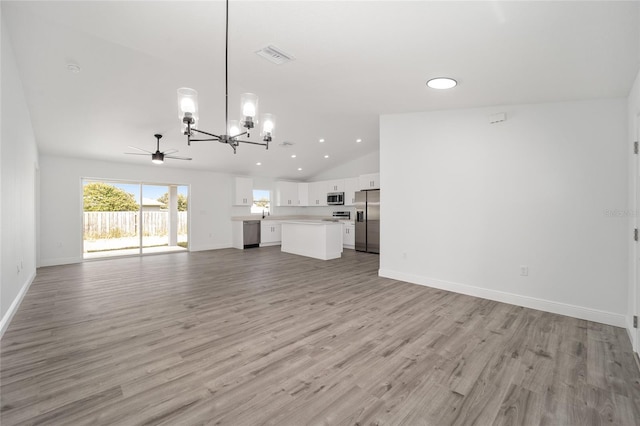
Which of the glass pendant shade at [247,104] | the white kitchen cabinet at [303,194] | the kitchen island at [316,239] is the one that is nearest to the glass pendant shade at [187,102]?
the glass pendant shade at [247,104]

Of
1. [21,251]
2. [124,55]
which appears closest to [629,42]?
[124,55]

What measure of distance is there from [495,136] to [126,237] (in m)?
8.49

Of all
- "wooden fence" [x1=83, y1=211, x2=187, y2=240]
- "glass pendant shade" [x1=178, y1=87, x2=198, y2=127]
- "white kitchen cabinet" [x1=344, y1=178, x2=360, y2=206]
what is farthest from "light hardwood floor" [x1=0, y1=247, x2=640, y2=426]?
"white kitchen cabinet" [x1=344, y1=178, x2=360, y2=206]

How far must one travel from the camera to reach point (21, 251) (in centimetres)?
357

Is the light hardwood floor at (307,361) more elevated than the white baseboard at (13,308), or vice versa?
the white baseboard at (13,308)

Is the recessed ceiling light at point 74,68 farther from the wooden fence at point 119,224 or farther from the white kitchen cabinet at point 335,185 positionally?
the white kitchen cabinet at point 335,185

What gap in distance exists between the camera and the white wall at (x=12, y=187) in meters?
2.50

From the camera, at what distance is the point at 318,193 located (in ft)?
31.2

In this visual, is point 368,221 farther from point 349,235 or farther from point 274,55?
point 274,55

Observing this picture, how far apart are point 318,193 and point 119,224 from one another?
18.9 feet

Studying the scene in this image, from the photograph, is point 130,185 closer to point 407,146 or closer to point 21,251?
point 21,251

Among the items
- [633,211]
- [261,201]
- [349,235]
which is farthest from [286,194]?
[633,211]

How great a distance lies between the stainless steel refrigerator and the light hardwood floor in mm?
3589

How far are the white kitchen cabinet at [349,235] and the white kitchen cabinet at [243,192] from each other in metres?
3.24
